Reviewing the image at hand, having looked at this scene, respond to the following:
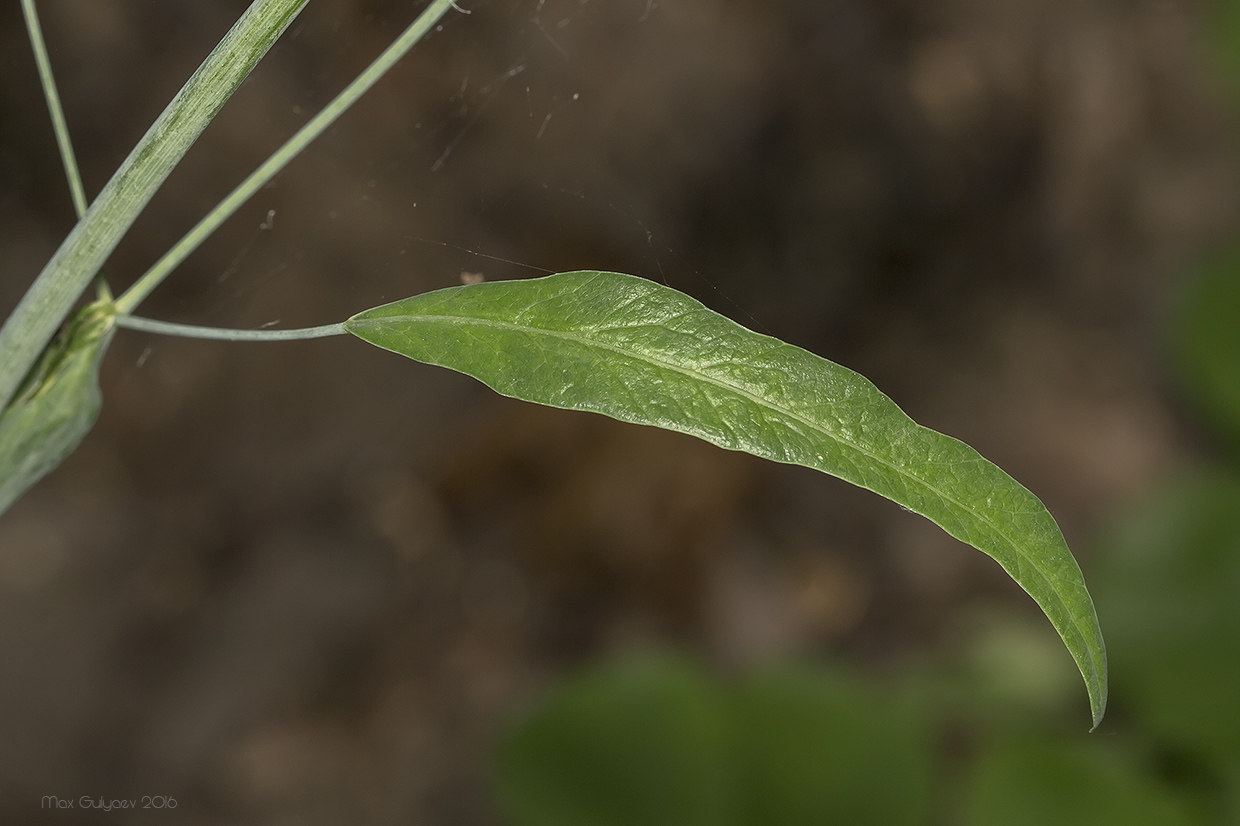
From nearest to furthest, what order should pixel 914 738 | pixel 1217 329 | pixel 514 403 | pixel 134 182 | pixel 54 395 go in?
pixel 134 182 < pixel 54 395 < pixel 914 738 < pixel 1217 329 < pixel 514 403

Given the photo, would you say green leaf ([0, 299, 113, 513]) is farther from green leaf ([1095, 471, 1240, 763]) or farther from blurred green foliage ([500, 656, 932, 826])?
green leaf ([1095, 471, 1240, 763])

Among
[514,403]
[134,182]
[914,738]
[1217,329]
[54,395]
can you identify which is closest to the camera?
[134,182]

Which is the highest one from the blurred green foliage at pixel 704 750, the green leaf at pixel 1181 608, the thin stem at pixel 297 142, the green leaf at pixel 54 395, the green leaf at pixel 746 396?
the thin stem at pixel 297 142

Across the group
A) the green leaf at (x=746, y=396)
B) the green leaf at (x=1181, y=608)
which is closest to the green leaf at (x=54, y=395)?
the green leaf at (x=746, y=396)

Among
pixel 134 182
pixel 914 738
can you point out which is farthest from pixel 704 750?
pixel 134 182

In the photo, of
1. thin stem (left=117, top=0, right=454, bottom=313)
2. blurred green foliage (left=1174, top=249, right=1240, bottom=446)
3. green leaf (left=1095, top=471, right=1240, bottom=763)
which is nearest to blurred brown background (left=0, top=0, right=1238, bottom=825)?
green leaf (left=1095, top=471, right=1240, bottom=763)

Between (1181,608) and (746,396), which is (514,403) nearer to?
(1181,608)

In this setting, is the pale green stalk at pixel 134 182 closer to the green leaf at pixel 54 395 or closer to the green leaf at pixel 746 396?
the green leaf at pixel 54 395

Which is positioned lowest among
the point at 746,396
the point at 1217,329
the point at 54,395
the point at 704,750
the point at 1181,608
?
the point at 704,750
